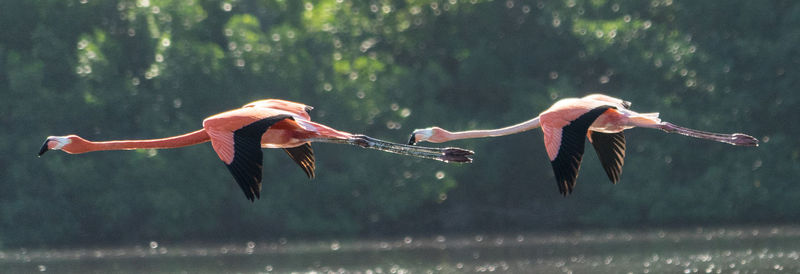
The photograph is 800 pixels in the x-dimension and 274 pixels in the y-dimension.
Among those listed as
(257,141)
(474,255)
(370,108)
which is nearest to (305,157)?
(257,141)

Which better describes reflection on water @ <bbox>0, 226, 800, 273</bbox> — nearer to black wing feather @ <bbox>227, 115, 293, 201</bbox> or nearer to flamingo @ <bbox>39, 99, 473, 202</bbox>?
flamingo @ <bbox>39, 99, 473, 202</bbox>

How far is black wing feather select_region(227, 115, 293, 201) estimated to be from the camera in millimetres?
11273

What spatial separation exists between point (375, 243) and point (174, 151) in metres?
5.54

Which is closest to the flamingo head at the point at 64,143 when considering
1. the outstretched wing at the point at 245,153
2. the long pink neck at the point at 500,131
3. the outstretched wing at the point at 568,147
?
the outstretched wing at the point at 245,153

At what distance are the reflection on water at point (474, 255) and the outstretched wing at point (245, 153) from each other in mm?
15543

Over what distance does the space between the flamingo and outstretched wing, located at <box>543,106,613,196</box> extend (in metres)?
0.86

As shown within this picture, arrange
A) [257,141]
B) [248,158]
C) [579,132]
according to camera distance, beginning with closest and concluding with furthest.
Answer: [248,158], [257,141], [579,132]

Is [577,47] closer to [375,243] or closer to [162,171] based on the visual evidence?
[375,243]

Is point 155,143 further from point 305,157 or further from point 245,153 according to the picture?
point 245,153

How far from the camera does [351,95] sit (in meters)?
32.8

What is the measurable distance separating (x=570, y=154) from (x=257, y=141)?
2863 millimetres

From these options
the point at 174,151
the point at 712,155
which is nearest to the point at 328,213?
the point at 174,151

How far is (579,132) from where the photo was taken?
40.5ft

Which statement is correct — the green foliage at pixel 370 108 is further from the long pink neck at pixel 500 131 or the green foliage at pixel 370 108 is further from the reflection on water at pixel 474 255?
the long pink neck at pixel 500 131
